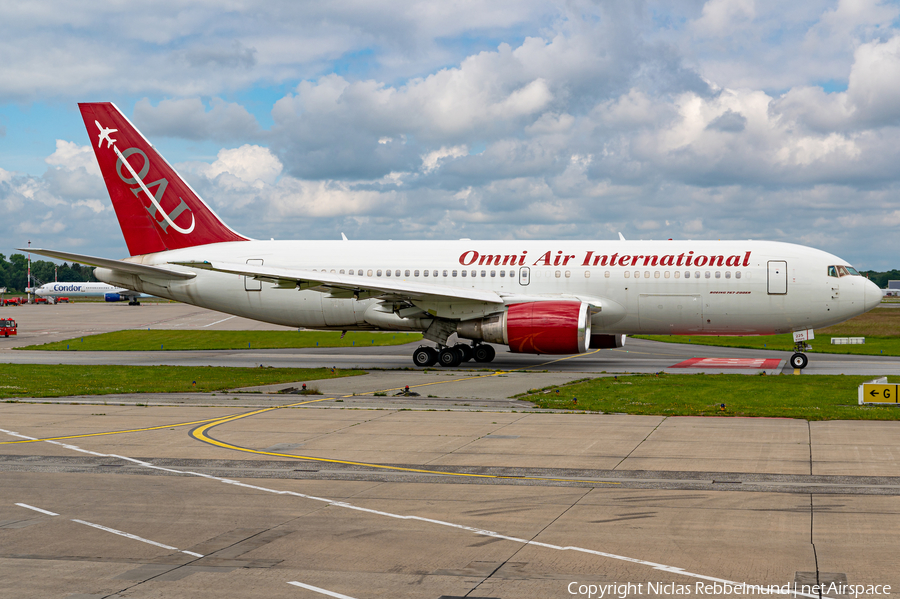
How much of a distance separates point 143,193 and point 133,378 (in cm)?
1043

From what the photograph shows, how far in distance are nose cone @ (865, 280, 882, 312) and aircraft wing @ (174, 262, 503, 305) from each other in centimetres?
1405

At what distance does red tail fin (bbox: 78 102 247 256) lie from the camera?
34.5 metres

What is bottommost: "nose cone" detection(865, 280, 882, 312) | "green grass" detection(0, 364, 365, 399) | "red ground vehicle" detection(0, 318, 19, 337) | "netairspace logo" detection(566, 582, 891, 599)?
"netairspace logo" detection(566, 582, 891, 599)

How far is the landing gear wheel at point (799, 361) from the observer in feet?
96.8

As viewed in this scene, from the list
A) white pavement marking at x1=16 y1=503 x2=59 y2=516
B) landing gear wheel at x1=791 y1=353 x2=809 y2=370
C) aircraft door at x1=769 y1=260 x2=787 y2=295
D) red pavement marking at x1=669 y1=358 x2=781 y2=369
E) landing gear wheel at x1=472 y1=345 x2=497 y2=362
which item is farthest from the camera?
landing gear wheel at x1=472 y1=345 x2=497 y2=362

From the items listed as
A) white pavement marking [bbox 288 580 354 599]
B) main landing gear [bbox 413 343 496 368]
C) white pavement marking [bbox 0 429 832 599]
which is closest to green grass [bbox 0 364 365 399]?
main landing gear [bbox 413 343 496 368]

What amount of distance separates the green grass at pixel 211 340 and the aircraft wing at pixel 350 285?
14622 mm

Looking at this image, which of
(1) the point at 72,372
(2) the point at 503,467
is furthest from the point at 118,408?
(2) the point at 503,467

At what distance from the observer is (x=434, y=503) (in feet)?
36.3

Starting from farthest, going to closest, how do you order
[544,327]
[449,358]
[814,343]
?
[814,343]
[449,358]
[544,327]

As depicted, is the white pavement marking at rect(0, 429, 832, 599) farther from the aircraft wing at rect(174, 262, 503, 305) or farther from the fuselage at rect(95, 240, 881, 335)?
the fuselage at rect(95, 240, 881, 335)

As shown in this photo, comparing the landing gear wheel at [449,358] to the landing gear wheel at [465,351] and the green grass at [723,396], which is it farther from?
the green grass at [723,396]

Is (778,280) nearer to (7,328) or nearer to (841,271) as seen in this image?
(841,271)

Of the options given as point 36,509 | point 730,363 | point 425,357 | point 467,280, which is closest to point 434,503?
point 36,509
